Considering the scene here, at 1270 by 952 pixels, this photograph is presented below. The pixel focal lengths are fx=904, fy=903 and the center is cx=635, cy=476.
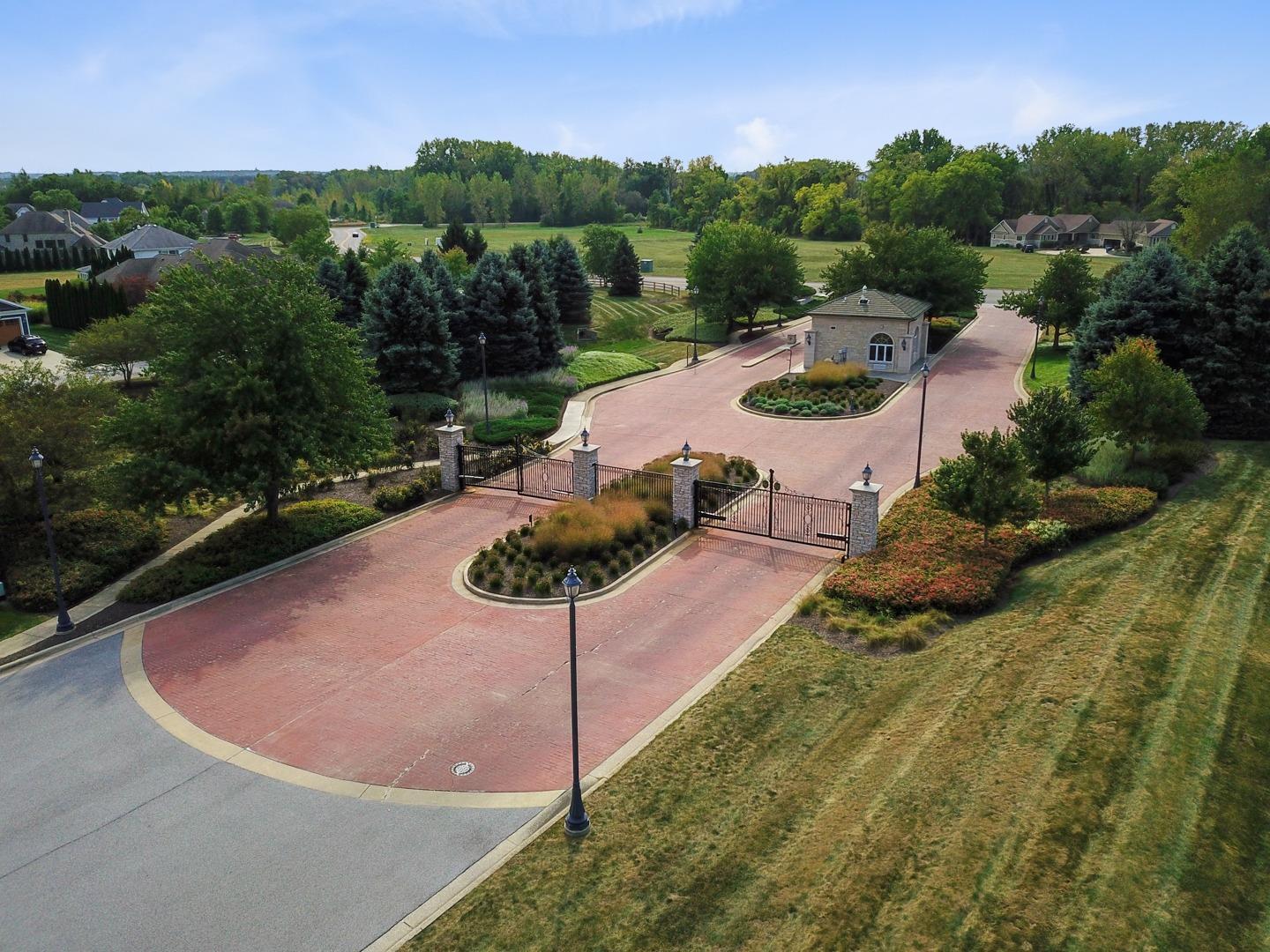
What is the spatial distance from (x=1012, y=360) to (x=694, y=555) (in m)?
31.6

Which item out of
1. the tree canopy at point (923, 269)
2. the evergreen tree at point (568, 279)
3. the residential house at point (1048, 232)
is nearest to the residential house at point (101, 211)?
the evergreen tree at point (568, 279)

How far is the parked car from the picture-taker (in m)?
53.1

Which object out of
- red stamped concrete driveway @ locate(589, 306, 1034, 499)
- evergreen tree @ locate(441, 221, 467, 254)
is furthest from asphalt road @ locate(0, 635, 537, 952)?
evergreen tree @ locate(441, 221, 467, 254)

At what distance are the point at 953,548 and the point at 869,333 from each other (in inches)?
975

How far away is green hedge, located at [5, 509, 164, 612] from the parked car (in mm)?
35457

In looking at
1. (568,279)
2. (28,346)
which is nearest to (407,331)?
(568,279)

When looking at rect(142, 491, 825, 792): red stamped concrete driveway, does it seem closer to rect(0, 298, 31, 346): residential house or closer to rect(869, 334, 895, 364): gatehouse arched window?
rect(869, 334, 895, 364): gatehouse arched window

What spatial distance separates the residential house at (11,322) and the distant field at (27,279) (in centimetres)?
1916

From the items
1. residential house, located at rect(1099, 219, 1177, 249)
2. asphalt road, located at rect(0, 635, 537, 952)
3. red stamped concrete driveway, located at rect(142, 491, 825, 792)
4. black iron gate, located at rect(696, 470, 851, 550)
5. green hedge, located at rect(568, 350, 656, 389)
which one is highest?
residential house, located at rect(1099, 219, 1177, 249)

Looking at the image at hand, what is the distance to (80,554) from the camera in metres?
23.1

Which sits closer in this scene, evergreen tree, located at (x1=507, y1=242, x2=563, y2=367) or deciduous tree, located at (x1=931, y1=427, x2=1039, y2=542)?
deciduous tree, located at (x1=931, y1=427, x2=1039, y2=542)

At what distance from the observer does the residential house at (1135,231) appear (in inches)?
4222

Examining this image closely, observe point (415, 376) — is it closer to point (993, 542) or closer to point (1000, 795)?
point (993, 542)

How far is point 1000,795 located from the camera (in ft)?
41.0
